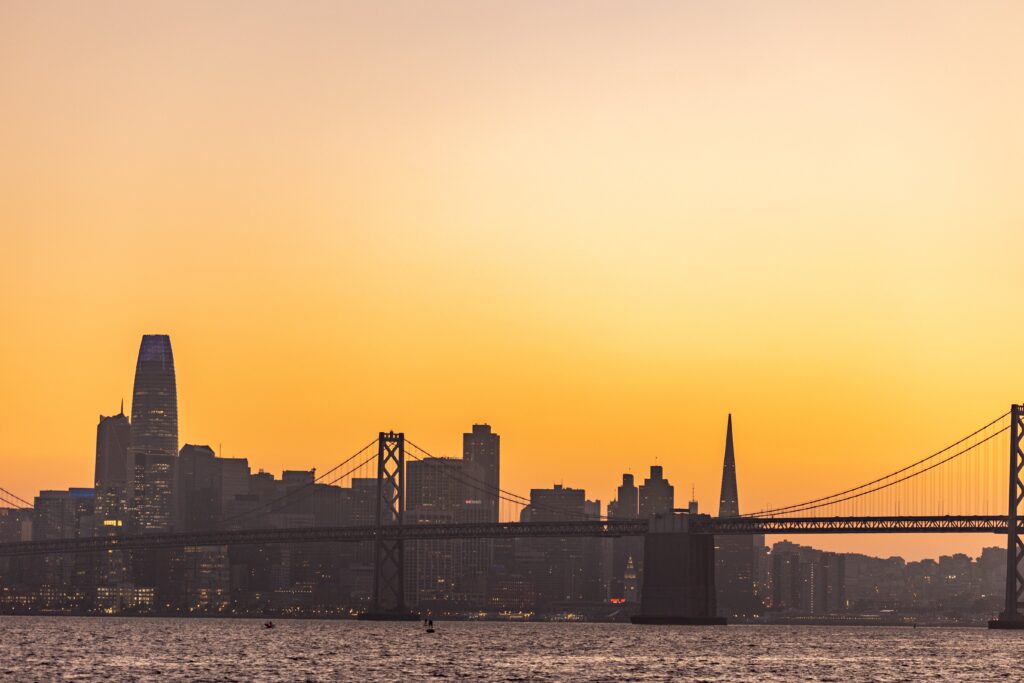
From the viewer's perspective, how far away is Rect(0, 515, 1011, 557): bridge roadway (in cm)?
15338

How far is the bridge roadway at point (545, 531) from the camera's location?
503 ft

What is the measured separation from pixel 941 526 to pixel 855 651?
772 inches

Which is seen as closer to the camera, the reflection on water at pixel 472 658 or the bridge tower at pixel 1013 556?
the reflection on water at pixel 472 658

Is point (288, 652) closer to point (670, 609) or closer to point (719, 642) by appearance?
point (719, 642)

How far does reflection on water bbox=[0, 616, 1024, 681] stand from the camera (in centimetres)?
8994

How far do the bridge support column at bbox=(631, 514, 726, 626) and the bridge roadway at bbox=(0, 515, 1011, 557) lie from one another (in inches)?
52.1

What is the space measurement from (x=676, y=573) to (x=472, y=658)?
49.6 m

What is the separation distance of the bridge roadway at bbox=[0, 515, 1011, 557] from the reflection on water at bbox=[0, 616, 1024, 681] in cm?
1024

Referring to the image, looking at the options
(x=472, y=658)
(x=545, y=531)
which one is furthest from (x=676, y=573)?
(x=472, y=658)

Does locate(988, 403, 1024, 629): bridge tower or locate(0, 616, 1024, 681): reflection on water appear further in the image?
locate(988, 403, 1024, 629): bridge tower

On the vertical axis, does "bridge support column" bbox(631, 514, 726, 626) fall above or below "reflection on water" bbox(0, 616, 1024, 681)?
above

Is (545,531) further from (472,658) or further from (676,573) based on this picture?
(472,658)

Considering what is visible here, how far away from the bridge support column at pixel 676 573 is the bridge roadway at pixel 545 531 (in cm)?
132

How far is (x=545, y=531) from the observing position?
163m
